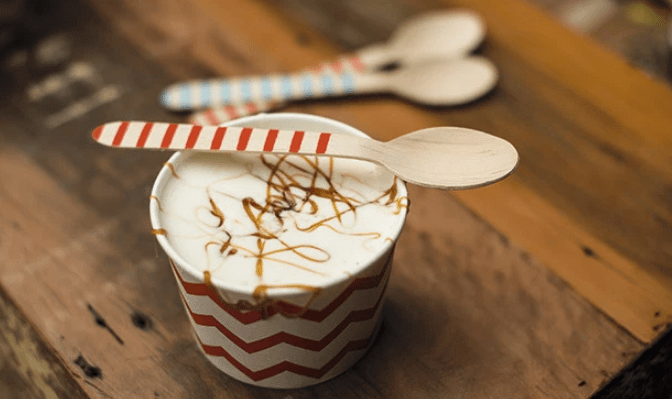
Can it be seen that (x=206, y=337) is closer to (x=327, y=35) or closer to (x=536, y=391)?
(x=536, y=391)

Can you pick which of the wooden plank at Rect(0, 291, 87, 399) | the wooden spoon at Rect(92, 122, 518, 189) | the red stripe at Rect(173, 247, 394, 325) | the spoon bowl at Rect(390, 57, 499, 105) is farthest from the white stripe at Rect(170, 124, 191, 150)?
the spoon bowl at Rect(390, 57, 499, 105)

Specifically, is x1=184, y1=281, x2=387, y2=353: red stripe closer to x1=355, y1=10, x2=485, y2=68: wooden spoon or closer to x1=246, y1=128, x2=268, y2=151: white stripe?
x1=246, y1=128, x2=268, y2=151: white stripe

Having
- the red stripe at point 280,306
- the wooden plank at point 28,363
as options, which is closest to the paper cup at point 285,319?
the red stripe at point 280,306

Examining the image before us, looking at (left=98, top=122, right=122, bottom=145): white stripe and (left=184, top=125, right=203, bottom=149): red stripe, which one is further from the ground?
(left=98, top=122, right=122, bottom=145): white stripe

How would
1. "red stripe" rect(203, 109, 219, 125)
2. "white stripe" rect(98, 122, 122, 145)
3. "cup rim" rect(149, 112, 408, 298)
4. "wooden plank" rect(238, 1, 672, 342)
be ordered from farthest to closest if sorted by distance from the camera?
"red stripe" rect(203, 109, 219, 125) < "wooden plank" rect(238, 1, 672, 342) < "white stripe" rect(98, 122, 122, 145) < "cup rim" rect(149, 112, 408, 298)

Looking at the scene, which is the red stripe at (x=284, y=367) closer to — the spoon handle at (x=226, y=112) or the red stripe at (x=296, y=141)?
Answer: the red stripe at (x=296, y=141)

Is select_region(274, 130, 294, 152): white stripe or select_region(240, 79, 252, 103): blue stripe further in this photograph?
select_region(240, 79, 252, 103): blue stripe

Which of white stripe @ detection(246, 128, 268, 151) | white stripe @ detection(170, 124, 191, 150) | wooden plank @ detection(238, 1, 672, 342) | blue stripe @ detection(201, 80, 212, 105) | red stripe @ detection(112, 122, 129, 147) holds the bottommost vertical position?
wooden plank @ detection(238, 1, 672, 342)

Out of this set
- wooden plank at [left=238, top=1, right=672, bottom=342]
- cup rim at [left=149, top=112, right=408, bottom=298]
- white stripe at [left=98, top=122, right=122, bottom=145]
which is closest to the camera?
cup rim at [left=149, top=112, right=408, bottom=298]
